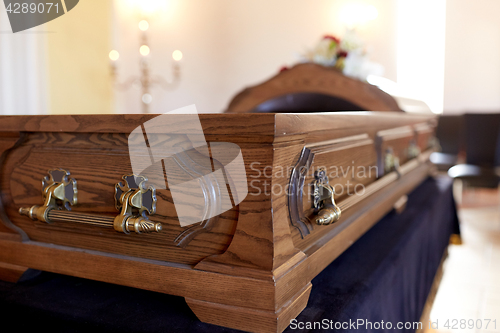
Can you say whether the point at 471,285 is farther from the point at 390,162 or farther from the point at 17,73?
the point at 17,73

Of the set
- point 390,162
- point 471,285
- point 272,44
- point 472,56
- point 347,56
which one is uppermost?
point 272,44

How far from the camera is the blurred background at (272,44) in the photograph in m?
4.93

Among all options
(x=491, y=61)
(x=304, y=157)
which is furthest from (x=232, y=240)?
(x=491, y=61)

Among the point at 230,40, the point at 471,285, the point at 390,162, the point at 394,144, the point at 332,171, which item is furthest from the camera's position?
the point at 230,40

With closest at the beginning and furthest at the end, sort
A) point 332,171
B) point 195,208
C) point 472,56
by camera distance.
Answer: point 195,208 < point 332,171 < point 472,56

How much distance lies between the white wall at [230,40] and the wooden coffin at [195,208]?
4.25 meters

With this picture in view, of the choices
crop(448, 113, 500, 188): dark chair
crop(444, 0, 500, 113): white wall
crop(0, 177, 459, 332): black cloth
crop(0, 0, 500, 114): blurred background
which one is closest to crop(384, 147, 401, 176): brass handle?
crop(0, 177, 459, 332): black cloth

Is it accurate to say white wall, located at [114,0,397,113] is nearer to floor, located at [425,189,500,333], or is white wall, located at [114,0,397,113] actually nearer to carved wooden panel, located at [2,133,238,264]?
floor, located at [425,189,500,333]

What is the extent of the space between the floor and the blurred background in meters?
2.83

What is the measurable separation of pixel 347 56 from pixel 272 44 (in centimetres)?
346

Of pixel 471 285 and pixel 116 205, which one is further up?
pixel 116 205

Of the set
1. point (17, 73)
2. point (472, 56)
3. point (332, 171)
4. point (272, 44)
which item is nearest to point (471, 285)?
point (332, 171)

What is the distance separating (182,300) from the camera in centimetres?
79

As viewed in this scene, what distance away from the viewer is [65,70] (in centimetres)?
332
